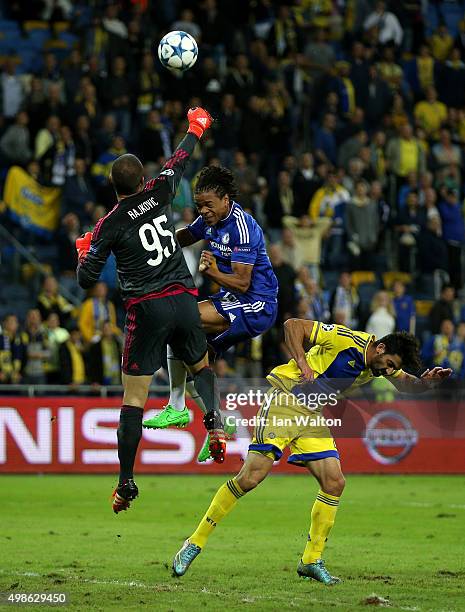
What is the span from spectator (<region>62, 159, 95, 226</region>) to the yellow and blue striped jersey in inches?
410

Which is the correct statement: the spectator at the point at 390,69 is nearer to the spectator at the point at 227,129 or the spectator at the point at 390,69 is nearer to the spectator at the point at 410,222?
the spectator at the point at 410,222

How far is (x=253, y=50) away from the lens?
22.8 metres

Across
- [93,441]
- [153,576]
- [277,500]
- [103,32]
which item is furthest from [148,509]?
[103,32]

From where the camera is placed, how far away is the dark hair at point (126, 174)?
29.6 feet

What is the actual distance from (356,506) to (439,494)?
1775 millimetres

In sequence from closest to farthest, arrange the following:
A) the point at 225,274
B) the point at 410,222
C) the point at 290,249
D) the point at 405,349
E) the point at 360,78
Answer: the point at 405,349, the point at 225,274, the point at 290,249, the point at 410,222, the point at 360,78

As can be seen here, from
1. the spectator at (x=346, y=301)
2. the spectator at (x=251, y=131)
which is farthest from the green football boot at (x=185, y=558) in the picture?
the spectator at (x=251, y=131)

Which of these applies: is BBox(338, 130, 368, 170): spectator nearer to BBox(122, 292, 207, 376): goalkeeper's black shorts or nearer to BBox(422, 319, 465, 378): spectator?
BBox(422, 319, 465, 378): spectator

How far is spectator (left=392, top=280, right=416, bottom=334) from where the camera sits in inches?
784

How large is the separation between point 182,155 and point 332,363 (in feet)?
6.34

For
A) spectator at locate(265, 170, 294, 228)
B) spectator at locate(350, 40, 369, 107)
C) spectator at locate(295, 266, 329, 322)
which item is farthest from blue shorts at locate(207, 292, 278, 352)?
spectator at locate(350, 40, 369, 107)

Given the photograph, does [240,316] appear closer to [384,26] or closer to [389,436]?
[389,436]

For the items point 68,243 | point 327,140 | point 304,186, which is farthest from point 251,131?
point 68,243

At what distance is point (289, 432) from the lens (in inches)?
380
